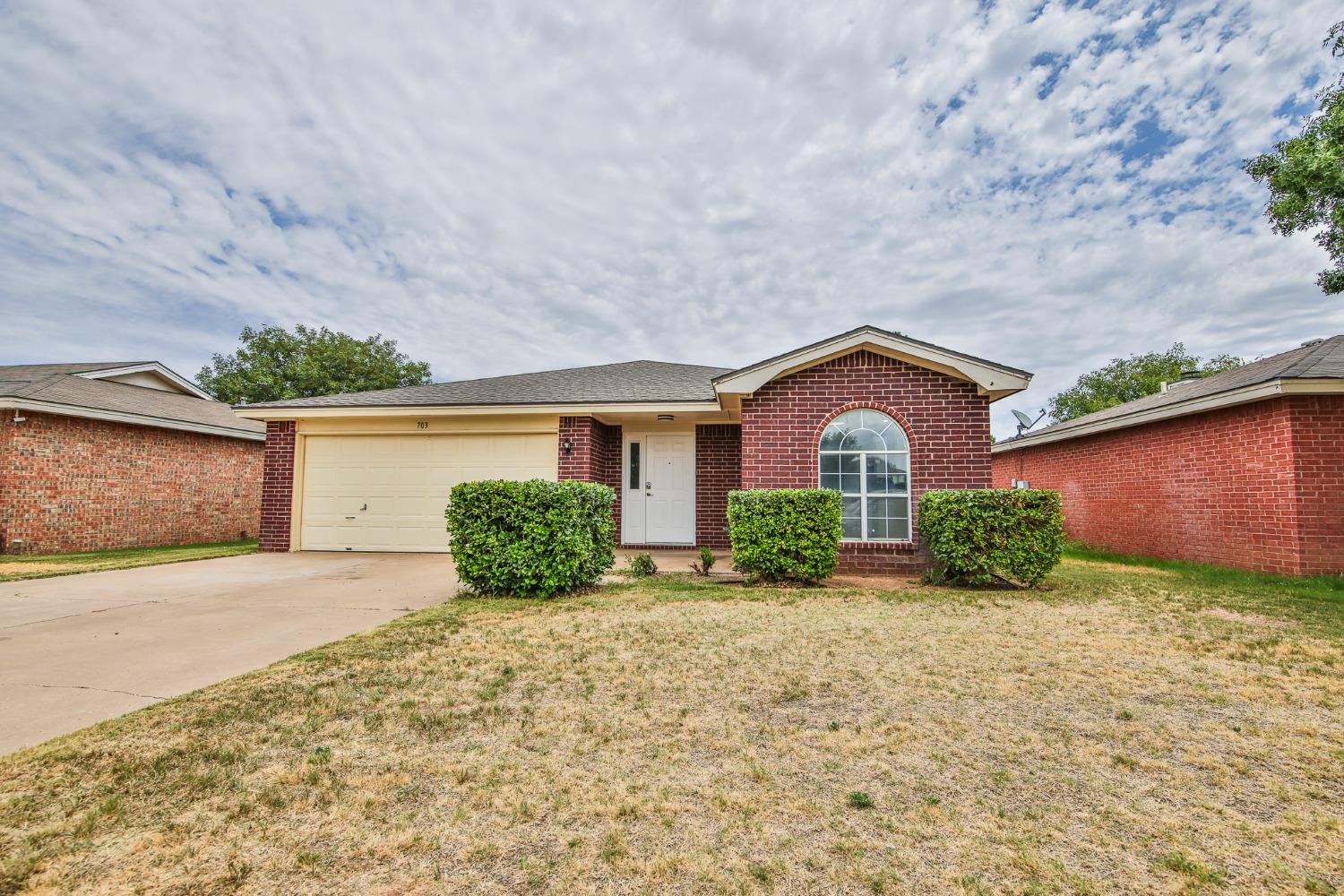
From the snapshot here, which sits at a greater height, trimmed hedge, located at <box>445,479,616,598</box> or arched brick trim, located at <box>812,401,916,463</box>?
arched brick trim, located at <box>812,401,916,463</box>

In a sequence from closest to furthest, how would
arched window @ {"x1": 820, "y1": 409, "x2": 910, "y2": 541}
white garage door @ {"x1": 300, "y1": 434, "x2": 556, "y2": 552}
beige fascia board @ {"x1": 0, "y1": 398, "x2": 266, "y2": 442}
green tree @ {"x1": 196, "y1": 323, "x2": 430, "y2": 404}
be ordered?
1. arched window @ {"x1": 820, "y1": 409, "x2": 910, "y2": 541}
2. beige fascia board @ {"x1": 0, "y1": 398, "x2": 266, "y2": 442}
3. white garage door @ {"x1": 300, "y1": 434, "x2": 556, "y2": 552}
4. green tree @ {"x1": 196, "y1": 323, "x2": 430, "y2": 404}

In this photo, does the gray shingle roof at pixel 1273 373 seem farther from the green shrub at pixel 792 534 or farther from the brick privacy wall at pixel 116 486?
the brick privacy wall at pixel 116 486

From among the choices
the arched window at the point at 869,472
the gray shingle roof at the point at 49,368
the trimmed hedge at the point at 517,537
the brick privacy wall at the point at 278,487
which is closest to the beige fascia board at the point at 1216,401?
the arched window at the point at 869,472

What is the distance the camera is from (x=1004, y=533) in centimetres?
738

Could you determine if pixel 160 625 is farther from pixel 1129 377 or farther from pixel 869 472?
pixel 1129 377

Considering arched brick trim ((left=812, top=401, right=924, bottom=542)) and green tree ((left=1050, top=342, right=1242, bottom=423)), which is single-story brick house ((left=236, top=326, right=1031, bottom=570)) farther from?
green tree ((left=1050, top=342, right=1242, bottom=423))

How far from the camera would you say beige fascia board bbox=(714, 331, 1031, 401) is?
8.37 metres

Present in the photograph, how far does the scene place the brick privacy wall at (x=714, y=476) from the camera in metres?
11.8

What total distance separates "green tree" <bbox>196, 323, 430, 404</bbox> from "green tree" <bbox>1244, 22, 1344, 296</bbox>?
29.5 m

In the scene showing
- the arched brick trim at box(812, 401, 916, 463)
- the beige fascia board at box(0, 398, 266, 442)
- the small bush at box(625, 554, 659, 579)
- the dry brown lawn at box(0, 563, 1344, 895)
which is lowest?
the dry brown lawn at box(0, 563, 1344, 895)

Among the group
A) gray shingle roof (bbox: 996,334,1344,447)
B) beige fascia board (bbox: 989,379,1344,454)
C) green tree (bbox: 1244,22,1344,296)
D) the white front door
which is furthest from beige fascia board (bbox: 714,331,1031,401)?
green tree (bbox: 1244,22,1344,296)

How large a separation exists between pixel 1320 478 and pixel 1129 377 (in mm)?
31194

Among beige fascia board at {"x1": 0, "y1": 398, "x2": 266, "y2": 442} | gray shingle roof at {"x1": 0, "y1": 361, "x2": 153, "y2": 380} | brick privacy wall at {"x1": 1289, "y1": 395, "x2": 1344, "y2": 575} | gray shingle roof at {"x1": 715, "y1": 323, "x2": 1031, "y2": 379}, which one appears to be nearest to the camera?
brick privacy wall at {"x1": 1289, "y1": 395, "x2": 1344, "y2": 575}

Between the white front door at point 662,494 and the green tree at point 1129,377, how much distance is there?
2882cm
